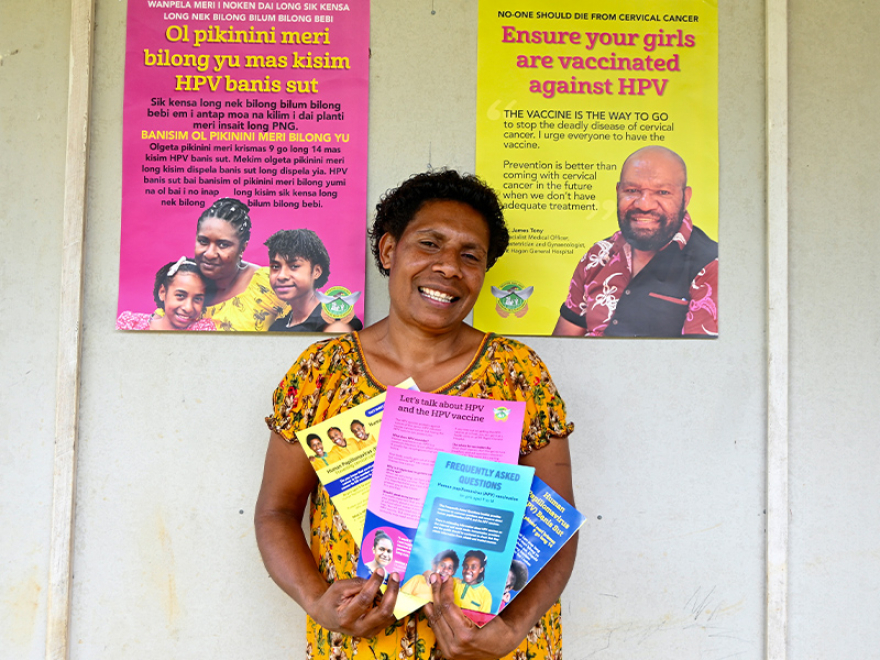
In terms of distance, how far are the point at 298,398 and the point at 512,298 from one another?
732 millimetres

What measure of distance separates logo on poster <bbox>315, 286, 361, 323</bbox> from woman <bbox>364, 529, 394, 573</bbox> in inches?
28.7

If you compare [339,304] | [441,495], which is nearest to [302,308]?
[339,304]

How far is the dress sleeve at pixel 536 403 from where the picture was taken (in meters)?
1.54

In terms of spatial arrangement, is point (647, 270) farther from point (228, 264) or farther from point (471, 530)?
point (228, 264)

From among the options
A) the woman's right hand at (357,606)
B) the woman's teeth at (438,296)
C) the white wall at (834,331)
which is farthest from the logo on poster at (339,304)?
the white wall at (834,331)

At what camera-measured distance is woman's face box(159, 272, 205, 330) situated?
6.47 feet

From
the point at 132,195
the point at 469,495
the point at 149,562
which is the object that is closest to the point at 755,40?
the point at 469,495

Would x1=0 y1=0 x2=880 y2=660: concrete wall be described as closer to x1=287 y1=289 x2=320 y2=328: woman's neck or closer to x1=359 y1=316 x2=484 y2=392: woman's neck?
x1=287 y1=289 x2=320 y2=328: woman's neck

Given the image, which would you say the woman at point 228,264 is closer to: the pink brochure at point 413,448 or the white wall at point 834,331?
the pink brochure at point 413,448

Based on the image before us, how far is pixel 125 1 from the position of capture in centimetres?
200

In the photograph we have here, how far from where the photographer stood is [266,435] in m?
1.98

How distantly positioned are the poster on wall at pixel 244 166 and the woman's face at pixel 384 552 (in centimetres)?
72

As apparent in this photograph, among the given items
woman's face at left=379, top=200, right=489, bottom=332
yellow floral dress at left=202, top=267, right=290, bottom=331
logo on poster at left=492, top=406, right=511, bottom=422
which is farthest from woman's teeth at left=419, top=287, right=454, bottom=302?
yellow floral dress at left=202, top=267, right=290, bottom=331

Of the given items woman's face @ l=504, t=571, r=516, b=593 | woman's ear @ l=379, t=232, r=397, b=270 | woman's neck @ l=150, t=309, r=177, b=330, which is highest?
woman's ear @ l=379, t=232, r=397, b=270
